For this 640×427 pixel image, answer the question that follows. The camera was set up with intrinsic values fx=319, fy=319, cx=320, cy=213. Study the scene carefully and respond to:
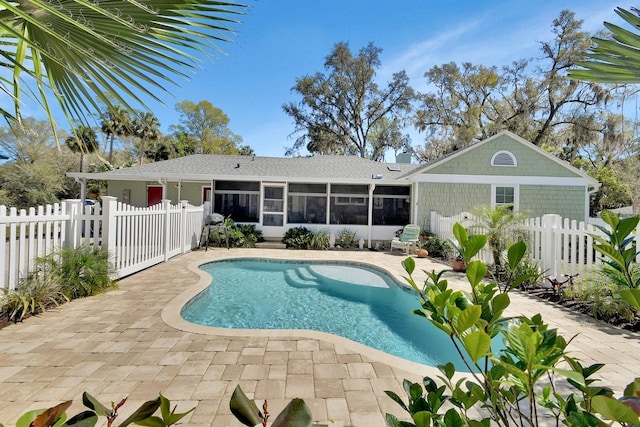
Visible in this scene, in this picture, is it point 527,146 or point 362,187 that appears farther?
point 362,187

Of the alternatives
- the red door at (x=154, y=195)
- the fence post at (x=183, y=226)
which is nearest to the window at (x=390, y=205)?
the fence post at (x=183, y=226)

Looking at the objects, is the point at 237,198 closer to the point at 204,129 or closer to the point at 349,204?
the point at 349,204

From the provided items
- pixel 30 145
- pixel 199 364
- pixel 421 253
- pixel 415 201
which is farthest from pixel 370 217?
pixel 30 145

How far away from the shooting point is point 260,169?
45.8 feet

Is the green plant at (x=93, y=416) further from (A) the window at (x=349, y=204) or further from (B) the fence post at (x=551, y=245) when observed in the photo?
(A) the window at (x=349, y=204)

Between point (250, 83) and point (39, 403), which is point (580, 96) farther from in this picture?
point (39, 403)

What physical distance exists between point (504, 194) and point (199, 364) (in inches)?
493

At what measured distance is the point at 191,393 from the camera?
8.23ft

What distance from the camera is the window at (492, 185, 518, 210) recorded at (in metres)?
12.1

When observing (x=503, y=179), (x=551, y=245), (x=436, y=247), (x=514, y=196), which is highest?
(x=503, y=179)

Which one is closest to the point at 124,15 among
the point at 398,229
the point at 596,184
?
the point at 398,229

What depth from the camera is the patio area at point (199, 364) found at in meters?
2.40

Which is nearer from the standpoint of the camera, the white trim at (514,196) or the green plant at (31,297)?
the green plant at (31,297)

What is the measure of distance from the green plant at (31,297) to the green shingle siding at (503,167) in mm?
11372
